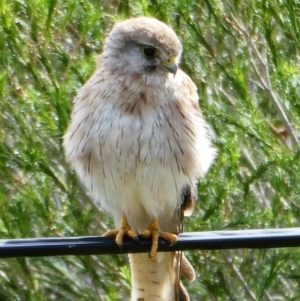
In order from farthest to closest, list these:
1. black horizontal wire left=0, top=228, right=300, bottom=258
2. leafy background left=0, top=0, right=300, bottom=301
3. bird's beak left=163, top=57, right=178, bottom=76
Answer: leafy background left=0, top=0, right=300, bottom=301 < bird's beak left=163, top=57, right=178, bottom=76 < black horizontal wire left=0, top=228, right=300, bottom=258

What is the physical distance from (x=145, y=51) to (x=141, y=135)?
496 millimetres

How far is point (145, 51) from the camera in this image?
4.34 metres

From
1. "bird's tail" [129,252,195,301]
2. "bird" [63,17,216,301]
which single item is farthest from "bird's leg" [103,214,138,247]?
"bird's tail" [129,252,195,301]

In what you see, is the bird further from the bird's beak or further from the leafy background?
the leafy background

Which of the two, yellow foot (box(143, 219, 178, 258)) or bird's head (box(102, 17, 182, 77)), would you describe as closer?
yellow foot (box(143, 219, 178, 258))

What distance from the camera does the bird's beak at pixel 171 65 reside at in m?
4.27

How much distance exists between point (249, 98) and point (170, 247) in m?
2.13

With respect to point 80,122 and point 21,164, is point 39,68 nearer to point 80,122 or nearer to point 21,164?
point 21,164

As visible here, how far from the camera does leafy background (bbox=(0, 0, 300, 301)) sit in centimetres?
524

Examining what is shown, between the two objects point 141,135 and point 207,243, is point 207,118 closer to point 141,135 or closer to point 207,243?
point 141,135

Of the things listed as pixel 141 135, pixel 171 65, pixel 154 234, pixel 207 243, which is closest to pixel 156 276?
pixel 154 234

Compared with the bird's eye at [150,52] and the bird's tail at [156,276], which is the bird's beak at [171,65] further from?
the bird's tail at [156,276]

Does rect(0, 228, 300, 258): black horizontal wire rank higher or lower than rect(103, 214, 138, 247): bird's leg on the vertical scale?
higher

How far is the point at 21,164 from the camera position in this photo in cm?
529
